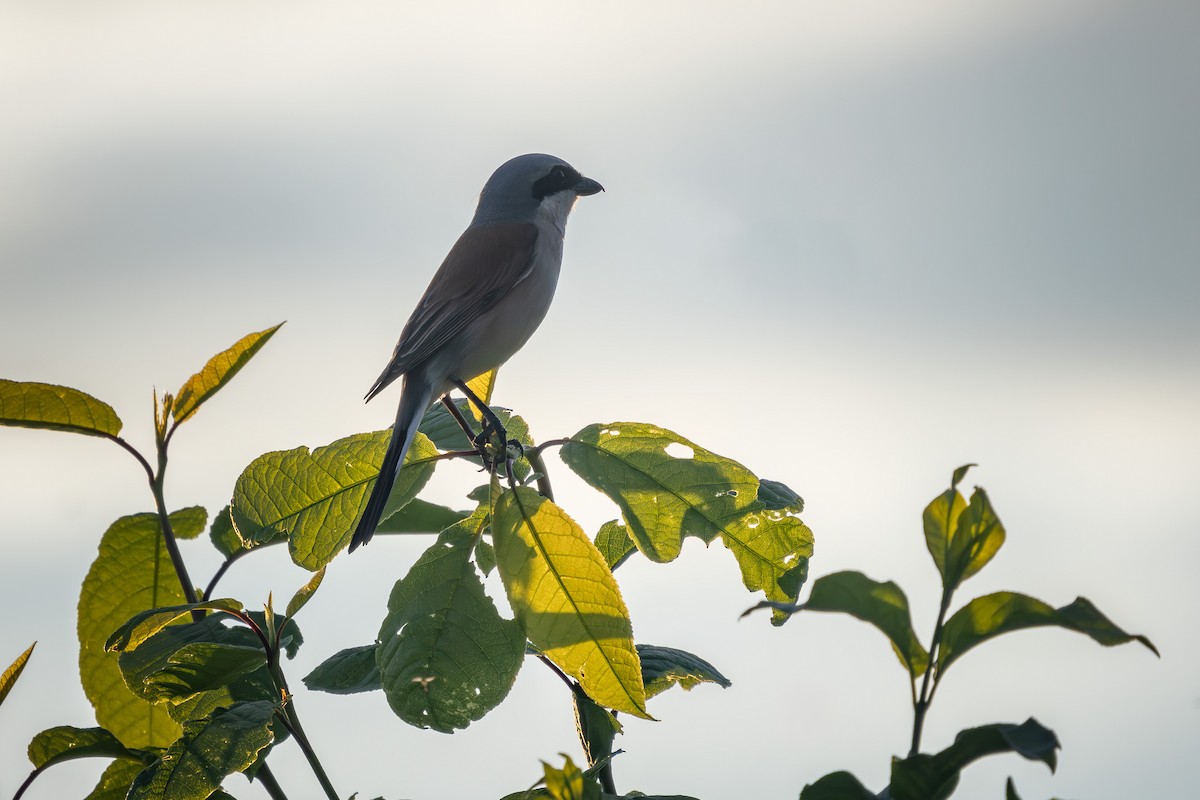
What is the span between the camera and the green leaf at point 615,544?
2.26 m

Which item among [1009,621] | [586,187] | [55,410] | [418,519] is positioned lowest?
[1009,621]

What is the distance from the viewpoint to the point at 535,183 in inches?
190

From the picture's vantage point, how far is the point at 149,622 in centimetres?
183

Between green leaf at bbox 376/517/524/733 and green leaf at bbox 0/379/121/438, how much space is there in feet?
2.05

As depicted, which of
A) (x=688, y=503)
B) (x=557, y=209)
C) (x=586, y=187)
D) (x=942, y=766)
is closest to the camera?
(x=942, y=766)

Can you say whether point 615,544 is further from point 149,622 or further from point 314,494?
point 149,622

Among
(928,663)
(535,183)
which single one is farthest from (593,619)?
(535,183)

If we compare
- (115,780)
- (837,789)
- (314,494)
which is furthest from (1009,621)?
(115,780)

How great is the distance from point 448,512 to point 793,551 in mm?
742

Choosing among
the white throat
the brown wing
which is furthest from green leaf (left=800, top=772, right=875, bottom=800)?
the white throat

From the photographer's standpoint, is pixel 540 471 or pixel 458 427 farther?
pixel 458 427

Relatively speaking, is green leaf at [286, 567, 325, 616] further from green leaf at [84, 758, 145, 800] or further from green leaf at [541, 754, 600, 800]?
green leaf at [541, 754, 600, 800]

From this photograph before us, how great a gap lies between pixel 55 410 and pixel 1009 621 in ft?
5.46

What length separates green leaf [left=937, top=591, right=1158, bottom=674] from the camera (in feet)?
3.53
